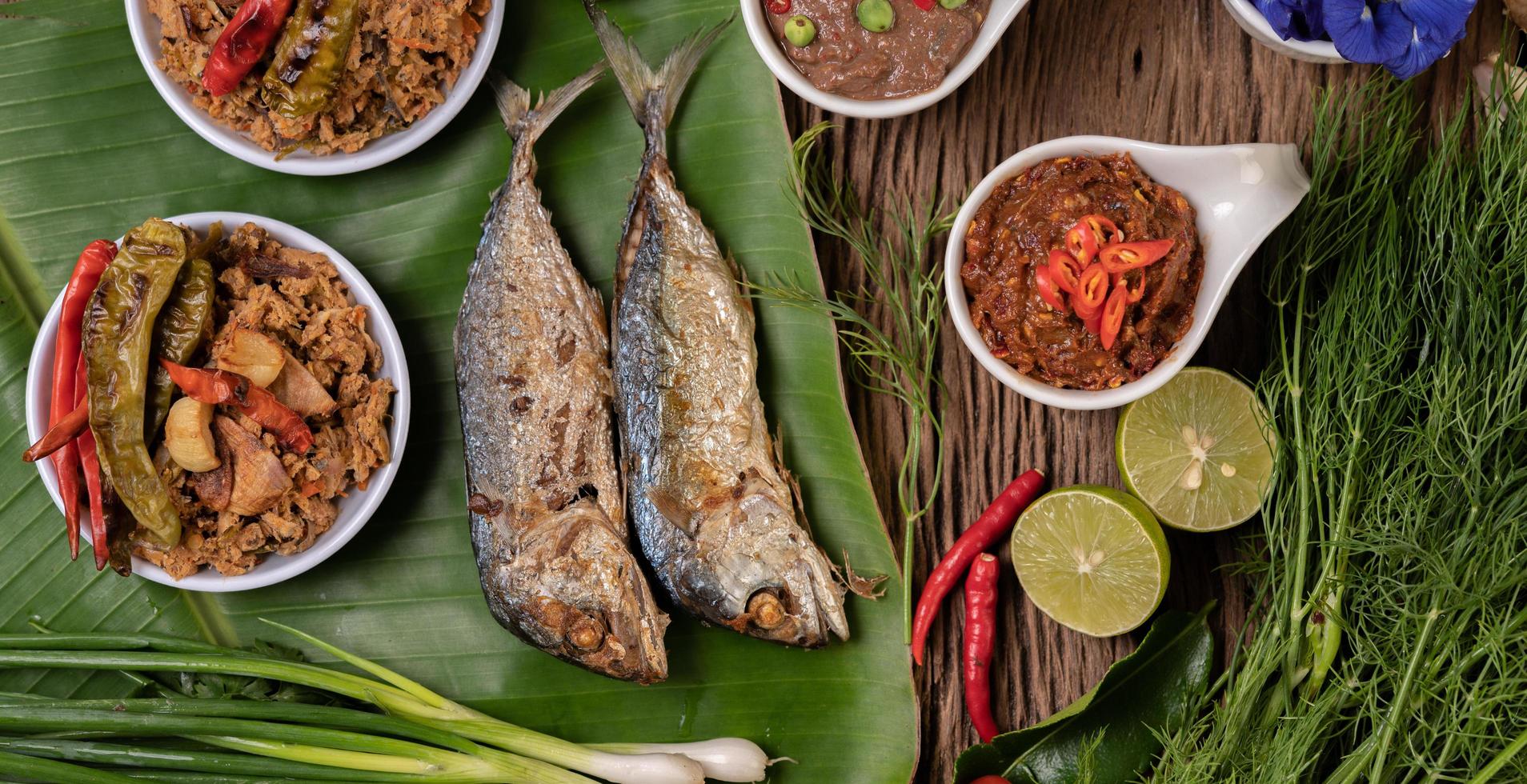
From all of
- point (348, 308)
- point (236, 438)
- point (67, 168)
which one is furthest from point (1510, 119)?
point (67, 168)

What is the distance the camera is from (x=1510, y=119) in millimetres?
2795

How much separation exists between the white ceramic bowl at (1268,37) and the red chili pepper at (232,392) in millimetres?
2773

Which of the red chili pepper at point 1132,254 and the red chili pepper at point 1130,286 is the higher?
the red chili pepper at point 1132,254

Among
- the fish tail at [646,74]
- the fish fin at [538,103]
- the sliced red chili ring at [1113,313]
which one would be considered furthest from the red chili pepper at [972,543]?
the fish fin at [538,103]

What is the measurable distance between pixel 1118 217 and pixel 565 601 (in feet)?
6.18

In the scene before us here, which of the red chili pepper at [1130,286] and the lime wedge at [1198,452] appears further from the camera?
the lime wedge at [1198,452]

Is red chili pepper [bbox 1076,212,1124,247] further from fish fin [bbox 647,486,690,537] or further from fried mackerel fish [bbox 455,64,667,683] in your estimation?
fried mackerel fish [bbox 455,64,667,683]

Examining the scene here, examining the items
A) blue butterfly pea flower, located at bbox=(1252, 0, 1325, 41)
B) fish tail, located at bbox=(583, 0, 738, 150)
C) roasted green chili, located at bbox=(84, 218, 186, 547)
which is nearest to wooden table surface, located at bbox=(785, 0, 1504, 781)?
fish tail, located at bbox=(583, 0, 738, 150)

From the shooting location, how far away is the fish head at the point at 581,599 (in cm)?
302

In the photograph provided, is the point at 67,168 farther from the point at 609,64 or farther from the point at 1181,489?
the point at 1181,489

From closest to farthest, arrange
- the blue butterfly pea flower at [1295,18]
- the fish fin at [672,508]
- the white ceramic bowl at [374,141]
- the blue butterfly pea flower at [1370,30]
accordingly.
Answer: the blue butterfly pea flower at [1370,30]
the blue butterfly pea flower at [1295,18]
the white ceramic bowl at [374,141]
the fish fin at [672,508]

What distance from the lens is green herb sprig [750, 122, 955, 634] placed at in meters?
3.21

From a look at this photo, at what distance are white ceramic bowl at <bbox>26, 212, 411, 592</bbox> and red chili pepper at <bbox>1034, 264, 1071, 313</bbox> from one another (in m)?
1.82

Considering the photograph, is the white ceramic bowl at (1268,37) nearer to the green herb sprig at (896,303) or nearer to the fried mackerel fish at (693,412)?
the green herb sprig at (896,303)
